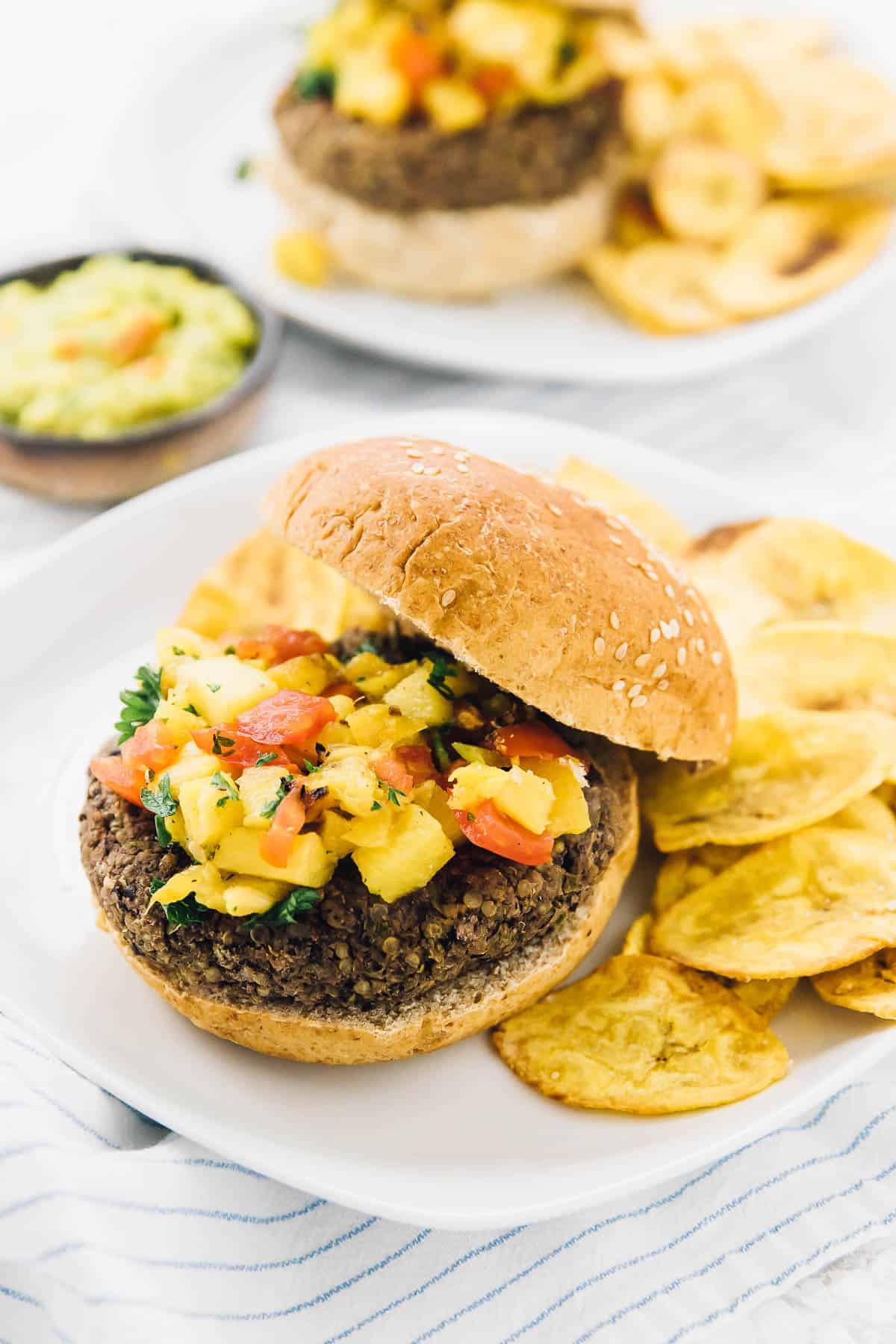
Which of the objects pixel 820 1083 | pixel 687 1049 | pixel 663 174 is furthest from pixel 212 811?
pixel 663 174

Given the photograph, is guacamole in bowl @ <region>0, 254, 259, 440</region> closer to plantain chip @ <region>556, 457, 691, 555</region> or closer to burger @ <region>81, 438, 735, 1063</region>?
plantain chip @ <region>556, 457, 691, 555</region>

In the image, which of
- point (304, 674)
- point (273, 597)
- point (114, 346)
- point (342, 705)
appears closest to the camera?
point (342, 705)

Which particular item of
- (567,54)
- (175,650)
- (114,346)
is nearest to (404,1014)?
(175,650)

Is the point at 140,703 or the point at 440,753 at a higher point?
the point at 440,753

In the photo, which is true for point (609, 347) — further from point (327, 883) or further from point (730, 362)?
point (327, 883)

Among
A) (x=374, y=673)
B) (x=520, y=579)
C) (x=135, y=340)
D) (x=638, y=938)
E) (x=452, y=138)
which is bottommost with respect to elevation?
(x=638, y=938)

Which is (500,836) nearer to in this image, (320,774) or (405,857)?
(405,857)
